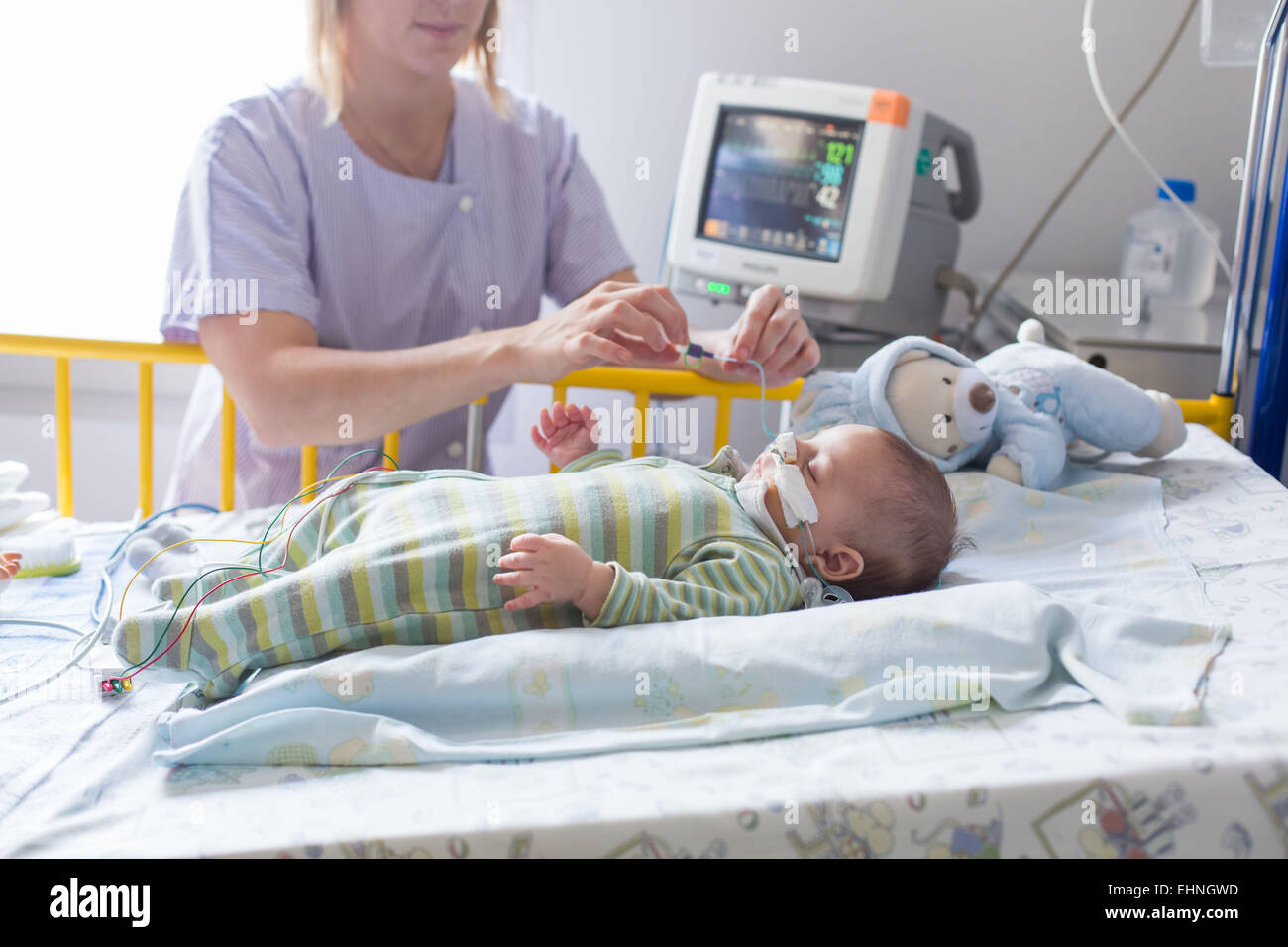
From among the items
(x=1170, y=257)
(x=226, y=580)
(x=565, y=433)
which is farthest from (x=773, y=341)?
(x=1170, y=257)

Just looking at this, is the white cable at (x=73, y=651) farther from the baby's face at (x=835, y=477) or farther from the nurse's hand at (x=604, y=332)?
the baby's face at (x=835, y=477)

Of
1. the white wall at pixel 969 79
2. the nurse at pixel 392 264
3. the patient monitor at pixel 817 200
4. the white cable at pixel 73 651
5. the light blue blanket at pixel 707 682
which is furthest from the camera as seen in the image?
the white wall at pixel 969 79

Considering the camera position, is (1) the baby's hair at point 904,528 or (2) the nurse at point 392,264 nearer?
(1) the baby's hair at point 904,528

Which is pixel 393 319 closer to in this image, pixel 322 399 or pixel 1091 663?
pixel 322 399

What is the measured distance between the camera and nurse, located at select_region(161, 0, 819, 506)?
4.37 ft

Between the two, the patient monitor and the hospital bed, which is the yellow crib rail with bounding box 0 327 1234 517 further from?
the hospital bed

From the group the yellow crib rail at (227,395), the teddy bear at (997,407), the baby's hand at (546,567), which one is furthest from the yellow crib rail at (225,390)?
the baby's hand at (546,567)

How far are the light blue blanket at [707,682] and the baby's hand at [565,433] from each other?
425 mm

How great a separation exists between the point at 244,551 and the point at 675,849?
73 cm

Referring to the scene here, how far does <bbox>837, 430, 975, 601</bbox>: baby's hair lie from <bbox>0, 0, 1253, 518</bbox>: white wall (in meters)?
1.32

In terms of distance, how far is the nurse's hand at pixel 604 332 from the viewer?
1213 mm

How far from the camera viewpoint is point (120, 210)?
243 centimetres

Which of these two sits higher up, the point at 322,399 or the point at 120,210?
the point at 120,210
